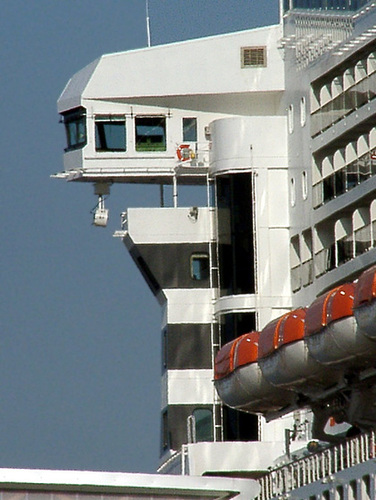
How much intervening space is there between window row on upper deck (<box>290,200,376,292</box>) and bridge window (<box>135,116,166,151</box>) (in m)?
6.23

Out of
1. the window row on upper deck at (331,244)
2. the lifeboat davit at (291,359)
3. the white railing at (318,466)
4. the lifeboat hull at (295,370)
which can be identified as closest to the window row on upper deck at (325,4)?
the window row on upper deck at (331,244)

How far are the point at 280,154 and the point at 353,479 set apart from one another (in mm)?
24416

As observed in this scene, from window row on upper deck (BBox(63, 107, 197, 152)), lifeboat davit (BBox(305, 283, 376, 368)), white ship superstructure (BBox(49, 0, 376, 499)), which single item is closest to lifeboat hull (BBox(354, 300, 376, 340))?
lifeboat davit (BBox(305, 283, 376, 368))

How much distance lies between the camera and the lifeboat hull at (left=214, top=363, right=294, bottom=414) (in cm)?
5984

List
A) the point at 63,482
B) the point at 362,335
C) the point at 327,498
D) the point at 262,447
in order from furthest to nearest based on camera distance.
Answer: the point at 262,447 → the point at 63,482 → the point at 327,498 → the point at 362,335

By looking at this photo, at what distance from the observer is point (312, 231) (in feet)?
246

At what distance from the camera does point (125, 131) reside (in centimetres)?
7906

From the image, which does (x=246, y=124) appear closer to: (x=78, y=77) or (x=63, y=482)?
(x=78, y=77)

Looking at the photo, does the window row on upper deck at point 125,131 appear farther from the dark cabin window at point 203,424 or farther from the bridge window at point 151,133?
the dark cabin window at point 203,424

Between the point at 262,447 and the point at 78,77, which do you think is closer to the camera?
the point at 262,447

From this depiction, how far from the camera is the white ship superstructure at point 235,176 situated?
237 feet

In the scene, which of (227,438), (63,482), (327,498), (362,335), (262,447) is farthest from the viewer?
(227,438)

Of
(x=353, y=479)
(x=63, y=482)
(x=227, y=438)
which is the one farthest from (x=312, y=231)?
(x=353, y=479)

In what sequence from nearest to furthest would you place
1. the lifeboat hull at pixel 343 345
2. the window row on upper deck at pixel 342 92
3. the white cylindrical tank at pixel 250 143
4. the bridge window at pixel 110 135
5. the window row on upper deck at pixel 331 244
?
1. the lifeboat hull at pixel 343 345
2. the window row on upper deck at pixel 331 244
3. the window row on upper deck at pixel 342 92
4. the white cylindrical tank at pixel 250 143
5. the bridge window at pixel 110 135
